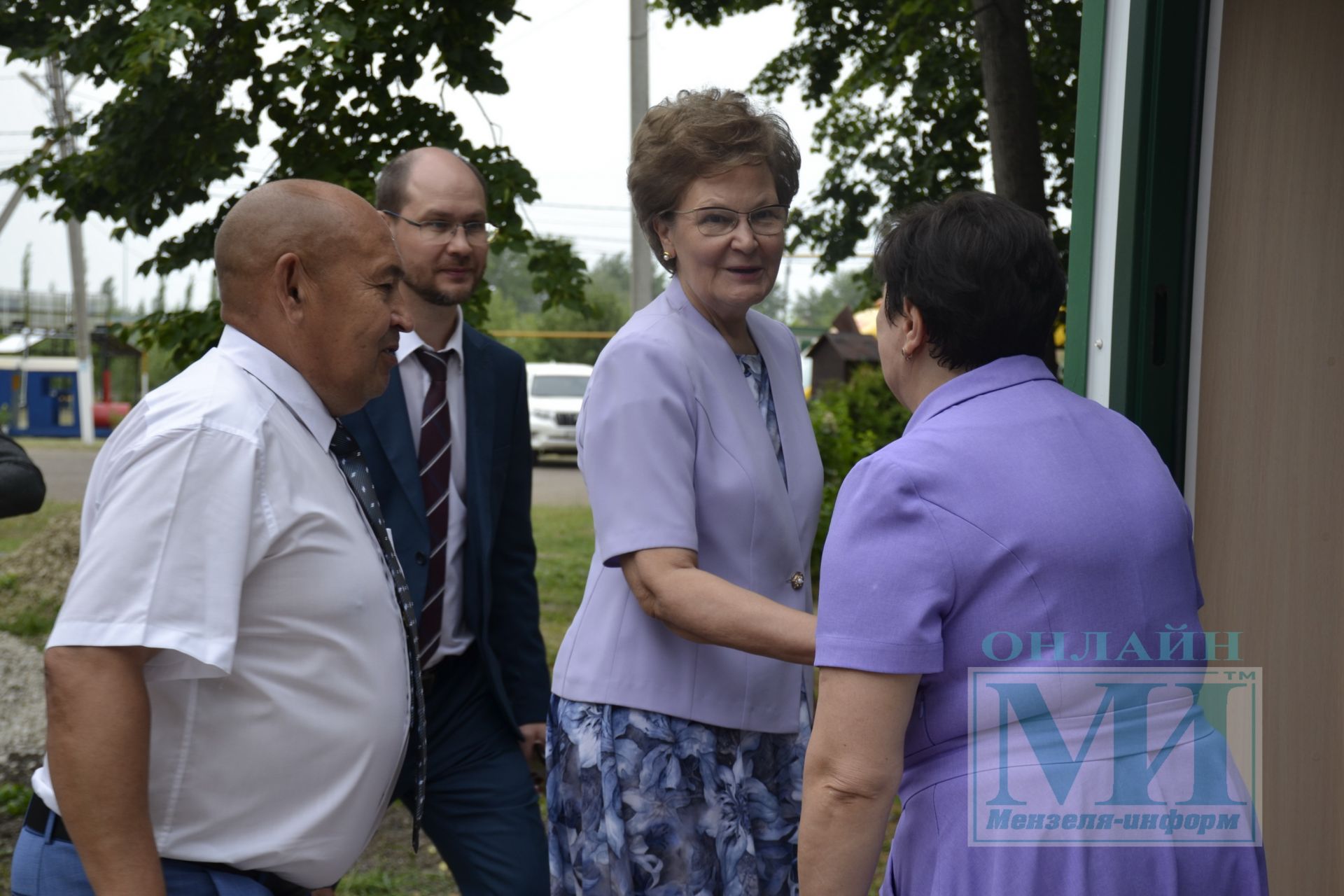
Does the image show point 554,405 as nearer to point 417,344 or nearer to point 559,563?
point 559,563

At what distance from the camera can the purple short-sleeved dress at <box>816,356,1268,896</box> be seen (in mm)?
1695

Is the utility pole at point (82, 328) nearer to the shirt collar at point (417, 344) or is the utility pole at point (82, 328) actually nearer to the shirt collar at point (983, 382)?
the shirt collar at point (417, 344)

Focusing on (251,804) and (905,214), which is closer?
(251,804)

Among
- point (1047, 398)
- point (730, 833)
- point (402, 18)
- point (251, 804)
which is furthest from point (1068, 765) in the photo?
point (402, 18)

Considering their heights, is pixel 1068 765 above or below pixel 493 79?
below

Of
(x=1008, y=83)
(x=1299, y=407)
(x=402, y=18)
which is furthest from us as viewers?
(x=1008, y=83)

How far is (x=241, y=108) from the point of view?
547cm

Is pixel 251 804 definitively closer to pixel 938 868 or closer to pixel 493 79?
pixel 938 868

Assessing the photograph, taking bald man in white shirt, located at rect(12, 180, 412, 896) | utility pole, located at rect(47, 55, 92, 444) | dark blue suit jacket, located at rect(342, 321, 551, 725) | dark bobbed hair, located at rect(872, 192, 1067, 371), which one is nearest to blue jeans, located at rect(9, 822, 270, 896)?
bald man in white shirt, located at rect(12, 180, 412, 896)

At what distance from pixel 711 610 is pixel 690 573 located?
0.08 m

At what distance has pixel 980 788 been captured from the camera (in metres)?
1.76

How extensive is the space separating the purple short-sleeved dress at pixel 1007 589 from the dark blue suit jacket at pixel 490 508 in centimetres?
134

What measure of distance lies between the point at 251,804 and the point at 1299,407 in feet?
7.25

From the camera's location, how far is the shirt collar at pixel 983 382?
72.9 inches
